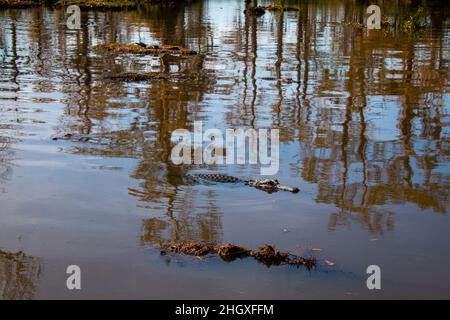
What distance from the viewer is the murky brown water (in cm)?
590

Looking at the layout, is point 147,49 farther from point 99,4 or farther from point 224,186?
point 99,4

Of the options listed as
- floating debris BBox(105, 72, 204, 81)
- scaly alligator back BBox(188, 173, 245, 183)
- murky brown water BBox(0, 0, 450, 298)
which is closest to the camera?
murky brown water BBox(0, 0, 450, 298)

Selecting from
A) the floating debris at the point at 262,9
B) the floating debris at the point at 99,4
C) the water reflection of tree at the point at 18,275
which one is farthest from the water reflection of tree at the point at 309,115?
the floating debris at the point at 99,4

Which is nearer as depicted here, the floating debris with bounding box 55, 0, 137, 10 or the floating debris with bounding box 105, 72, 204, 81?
the floating debris with bounding box 105, 72, 204, 81

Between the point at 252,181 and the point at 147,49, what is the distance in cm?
1201

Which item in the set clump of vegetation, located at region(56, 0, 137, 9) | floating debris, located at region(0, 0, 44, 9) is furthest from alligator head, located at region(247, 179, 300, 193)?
clump of vegetation, located at region(56, 0, 137, 9)

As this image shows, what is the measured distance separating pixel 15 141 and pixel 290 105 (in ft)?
17.4

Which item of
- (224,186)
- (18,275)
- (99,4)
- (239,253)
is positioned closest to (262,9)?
(99,4)

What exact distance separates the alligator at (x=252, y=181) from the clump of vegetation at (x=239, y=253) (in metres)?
1.78

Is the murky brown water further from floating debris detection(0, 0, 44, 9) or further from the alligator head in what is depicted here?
floating debris detection(0, 0, 44, 9)

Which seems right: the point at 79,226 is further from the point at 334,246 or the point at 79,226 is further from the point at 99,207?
the point at 334,246

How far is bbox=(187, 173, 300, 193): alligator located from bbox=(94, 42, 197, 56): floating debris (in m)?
11.4

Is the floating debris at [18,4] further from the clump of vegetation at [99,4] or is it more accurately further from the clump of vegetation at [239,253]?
the clump of vegetation at [239,253]

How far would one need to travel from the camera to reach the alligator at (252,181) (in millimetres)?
8108
